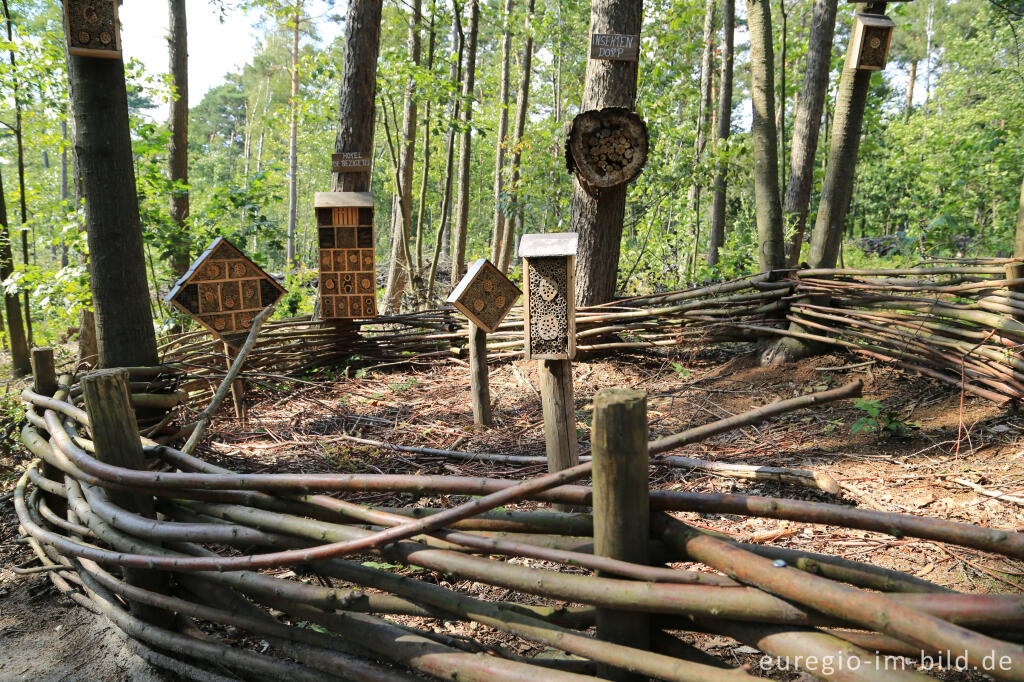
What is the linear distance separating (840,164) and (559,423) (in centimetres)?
321

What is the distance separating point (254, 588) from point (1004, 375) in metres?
3.50

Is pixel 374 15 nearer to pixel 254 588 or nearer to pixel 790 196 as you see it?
pixel 790 196

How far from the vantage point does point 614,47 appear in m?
4.67

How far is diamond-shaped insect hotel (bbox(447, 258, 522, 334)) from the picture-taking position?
354cm

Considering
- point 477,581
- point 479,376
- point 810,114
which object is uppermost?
point 810,114

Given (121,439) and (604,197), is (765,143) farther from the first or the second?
(121,439)

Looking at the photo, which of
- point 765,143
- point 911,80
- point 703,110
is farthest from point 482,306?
point 911,80

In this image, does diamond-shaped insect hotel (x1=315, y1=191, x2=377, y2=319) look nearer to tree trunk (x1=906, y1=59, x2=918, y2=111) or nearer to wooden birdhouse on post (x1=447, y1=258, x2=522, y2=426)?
wooden birdhouse on post (x1=447, y1=258, x2=522, y2=426)

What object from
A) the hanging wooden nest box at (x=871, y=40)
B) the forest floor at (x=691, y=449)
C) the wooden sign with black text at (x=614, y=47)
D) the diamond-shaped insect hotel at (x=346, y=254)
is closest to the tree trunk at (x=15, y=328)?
the forest floor at (x=691, y=449)

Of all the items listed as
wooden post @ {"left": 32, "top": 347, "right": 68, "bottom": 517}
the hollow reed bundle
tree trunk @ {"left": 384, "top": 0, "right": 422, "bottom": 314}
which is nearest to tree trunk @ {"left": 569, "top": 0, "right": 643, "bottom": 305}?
the hollow reed bundle

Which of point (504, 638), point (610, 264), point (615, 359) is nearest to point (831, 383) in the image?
point (615, 359)

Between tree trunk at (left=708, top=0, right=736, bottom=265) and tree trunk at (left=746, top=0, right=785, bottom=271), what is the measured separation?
2.53 metres

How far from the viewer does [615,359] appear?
16.0 ft

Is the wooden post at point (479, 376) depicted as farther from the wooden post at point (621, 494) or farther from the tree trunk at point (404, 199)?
the tree trunk at point (404, 199)
